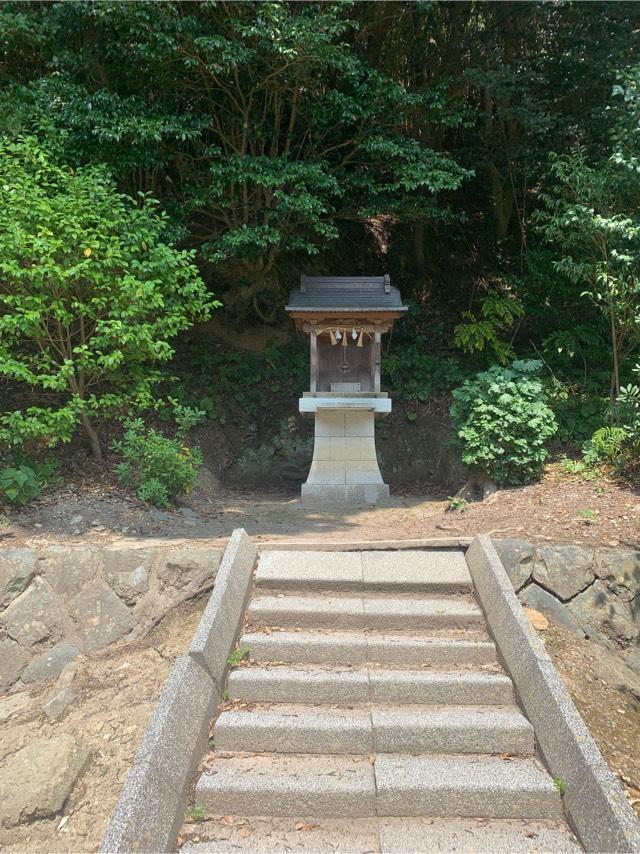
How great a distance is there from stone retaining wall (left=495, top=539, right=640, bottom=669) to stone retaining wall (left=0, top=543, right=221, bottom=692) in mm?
2690

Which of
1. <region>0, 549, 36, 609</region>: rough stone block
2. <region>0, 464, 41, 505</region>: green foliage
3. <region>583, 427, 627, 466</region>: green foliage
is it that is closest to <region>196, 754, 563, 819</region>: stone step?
<region>0, 549, 36, 609</region>: rough stone block

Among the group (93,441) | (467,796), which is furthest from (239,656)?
(93,441)

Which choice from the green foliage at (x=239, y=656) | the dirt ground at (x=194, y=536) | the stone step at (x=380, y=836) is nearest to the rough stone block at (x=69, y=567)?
the dirt ground at (x=194, y=536)

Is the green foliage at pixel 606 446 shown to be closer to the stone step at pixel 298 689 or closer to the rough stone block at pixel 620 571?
the rough stone block at pixel 620 571

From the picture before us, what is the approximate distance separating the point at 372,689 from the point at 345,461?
5842 mm

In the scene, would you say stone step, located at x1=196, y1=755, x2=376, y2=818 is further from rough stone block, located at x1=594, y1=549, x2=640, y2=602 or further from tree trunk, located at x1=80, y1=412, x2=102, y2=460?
tree trunk, located at x1=80, y1=412, x2=102, y2=460

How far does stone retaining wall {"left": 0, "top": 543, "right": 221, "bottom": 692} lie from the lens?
495 centimetres

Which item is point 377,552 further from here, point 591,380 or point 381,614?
point 591,380

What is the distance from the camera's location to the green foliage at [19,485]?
20.1 ft

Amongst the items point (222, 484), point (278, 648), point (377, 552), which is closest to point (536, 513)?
point (377, 552)

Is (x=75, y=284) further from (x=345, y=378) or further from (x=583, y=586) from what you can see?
(x=583, y=586)

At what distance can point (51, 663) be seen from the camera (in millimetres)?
4863

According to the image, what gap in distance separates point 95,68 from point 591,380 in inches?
335

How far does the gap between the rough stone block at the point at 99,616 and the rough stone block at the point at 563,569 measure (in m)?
3.59
